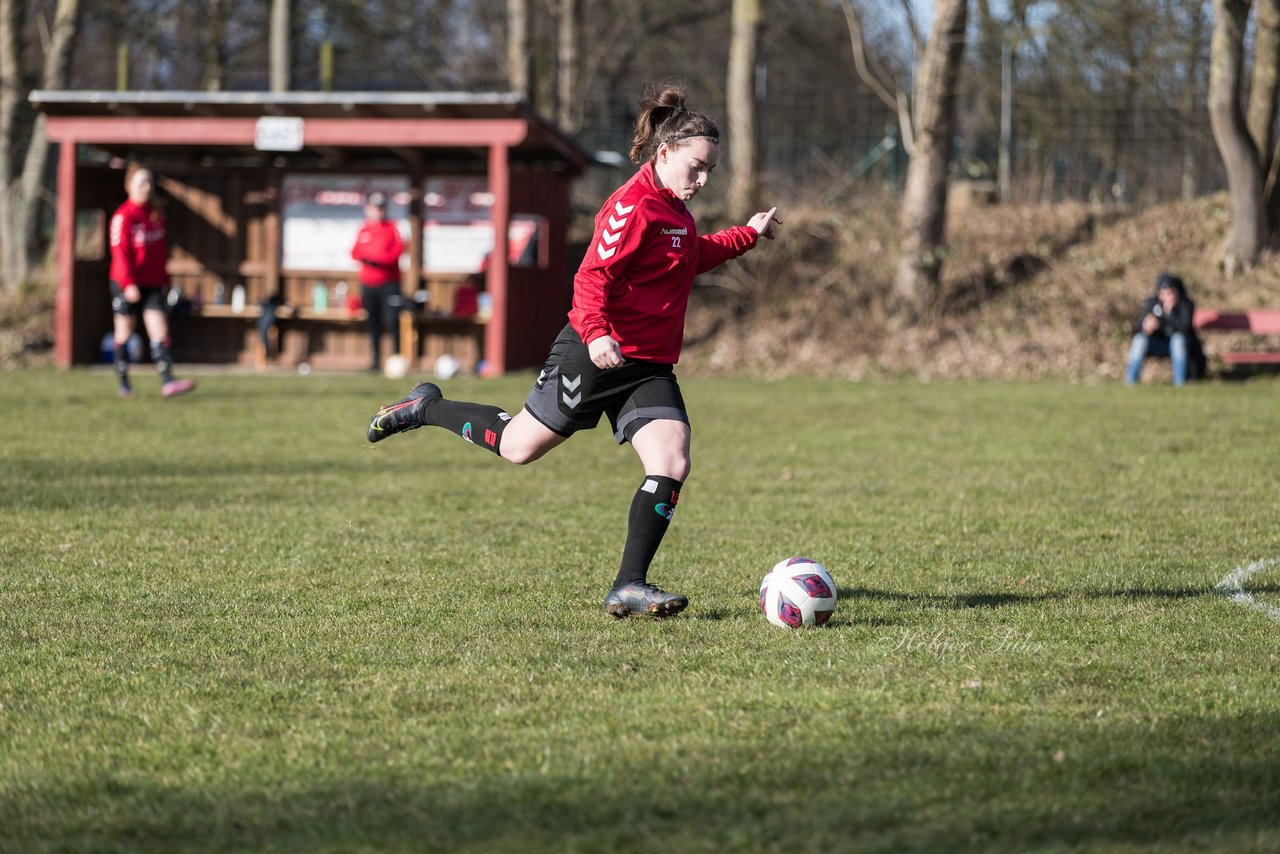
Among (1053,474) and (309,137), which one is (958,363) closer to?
(309,137)

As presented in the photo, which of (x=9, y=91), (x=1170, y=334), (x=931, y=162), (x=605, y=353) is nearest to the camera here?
(x=605, y=353)

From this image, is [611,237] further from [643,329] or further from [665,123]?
[665,123]

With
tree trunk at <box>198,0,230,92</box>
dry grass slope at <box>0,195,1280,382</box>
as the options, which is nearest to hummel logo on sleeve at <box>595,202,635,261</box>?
dry grass slope at <box>0,195,1280,382</box>

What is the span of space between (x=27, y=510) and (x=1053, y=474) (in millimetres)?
6108

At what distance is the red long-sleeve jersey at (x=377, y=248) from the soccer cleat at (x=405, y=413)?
41.2 ft

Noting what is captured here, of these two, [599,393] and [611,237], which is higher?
[611,237]

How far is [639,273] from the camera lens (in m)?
5.57

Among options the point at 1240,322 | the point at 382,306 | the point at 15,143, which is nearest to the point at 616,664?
the point at 382,306

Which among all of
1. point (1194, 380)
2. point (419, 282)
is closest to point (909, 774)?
point (1194, 380)

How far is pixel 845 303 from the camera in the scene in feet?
72.9

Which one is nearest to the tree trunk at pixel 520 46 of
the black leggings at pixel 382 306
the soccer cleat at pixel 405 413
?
the black leggings at pixel 382 306

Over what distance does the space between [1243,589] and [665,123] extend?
Answer: 2888 millimetres

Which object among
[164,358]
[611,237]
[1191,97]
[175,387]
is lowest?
[175,387]

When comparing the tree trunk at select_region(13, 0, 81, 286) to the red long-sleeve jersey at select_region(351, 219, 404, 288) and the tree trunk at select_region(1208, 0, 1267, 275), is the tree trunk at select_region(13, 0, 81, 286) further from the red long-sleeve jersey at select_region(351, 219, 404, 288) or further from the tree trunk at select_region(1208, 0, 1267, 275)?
the tree trunk at select_region(1208, 0, 1267, 275)
